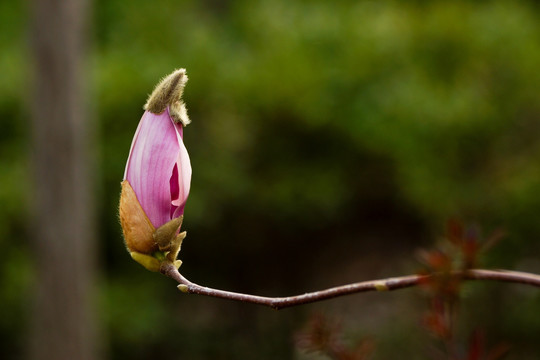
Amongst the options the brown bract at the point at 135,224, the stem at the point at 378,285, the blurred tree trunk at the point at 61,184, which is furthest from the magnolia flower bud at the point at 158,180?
the blurred tree trunk at the point at 61,184

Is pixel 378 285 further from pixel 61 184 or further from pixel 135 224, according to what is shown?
pixel 61 184

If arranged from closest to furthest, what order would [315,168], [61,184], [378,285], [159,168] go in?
[378,285], [159,168], [61,184], [315,168]

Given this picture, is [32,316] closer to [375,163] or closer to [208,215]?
[208,215]

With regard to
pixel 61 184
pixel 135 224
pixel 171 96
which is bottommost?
pixel 61 184

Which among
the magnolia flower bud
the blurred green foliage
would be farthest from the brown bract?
the blurred green foliage

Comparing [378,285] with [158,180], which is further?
[158,180]

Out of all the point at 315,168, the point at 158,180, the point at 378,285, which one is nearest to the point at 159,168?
the point at 158,180

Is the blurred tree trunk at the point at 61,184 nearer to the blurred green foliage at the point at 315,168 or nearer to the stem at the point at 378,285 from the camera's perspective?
the blurred green foliage at the point at 315,168
